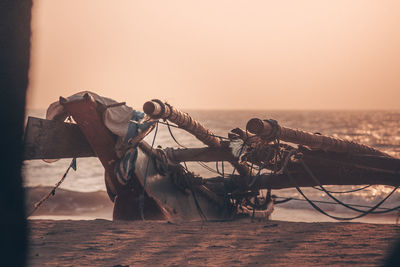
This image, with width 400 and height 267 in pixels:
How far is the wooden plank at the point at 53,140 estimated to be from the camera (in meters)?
7.11

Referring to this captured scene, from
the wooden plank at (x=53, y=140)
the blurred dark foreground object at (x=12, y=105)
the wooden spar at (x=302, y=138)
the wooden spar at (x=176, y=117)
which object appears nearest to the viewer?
the blurred dark foreground object at (x=12, y=105)

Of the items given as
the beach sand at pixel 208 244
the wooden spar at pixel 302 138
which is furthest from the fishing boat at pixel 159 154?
Answer: the beach sand at pixel 208 244

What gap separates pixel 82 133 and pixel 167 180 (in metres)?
2.39

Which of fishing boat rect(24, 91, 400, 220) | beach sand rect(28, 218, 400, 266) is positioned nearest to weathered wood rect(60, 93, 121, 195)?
fishing boat rect(24, 91, 400, 220)

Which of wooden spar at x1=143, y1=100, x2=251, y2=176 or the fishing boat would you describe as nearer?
the fishing boat

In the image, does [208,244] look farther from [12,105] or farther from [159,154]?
[159,154]

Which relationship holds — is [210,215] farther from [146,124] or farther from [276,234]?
[276,234]

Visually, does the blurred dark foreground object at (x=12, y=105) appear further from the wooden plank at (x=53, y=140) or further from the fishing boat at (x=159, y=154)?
the fishing boat at (x=159, y=154)

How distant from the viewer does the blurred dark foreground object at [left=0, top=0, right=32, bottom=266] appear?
21.8 ft

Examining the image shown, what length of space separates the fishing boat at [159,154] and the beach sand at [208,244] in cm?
109

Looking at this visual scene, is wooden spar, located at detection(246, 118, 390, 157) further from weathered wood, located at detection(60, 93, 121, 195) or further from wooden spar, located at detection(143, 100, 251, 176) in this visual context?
weathered wood, located at detection(60, 93, 121, 195)

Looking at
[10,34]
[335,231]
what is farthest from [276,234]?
[10,34]

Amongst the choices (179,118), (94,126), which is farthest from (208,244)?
(179,118)

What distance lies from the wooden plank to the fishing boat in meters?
0.02
